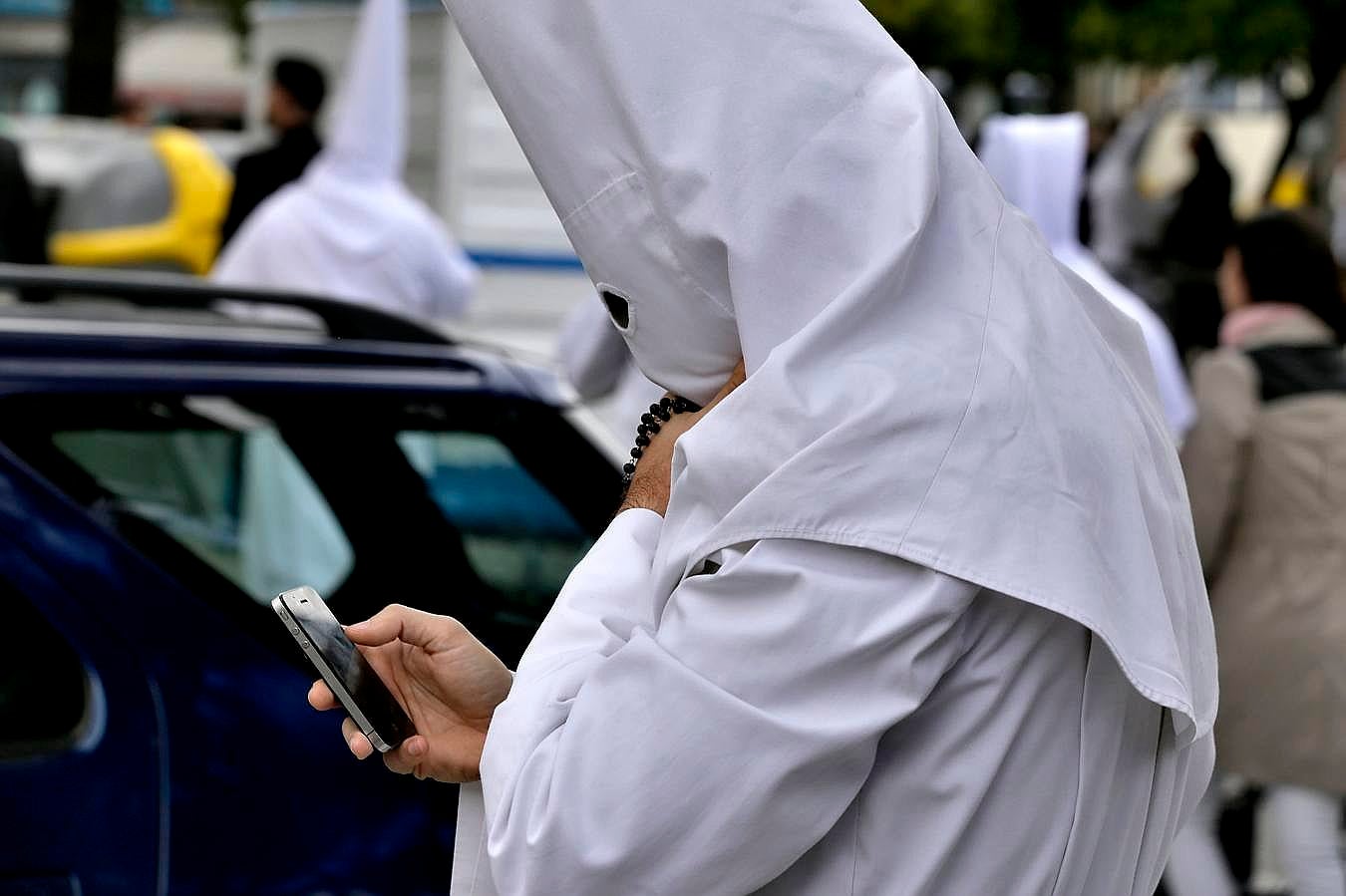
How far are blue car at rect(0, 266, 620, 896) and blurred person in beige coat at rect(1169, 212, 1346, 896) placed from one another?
1.81 meters

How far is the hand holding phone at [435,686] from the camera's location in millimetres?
1631

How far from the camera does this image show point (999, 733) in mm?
1452

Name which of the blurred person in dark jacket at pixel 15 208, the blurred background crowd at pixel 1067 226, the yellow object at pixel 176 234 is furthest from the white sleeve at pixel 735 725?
the yellow object at pixel 176 234

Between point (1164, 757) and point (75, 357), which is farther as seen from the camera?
point (75, 357)

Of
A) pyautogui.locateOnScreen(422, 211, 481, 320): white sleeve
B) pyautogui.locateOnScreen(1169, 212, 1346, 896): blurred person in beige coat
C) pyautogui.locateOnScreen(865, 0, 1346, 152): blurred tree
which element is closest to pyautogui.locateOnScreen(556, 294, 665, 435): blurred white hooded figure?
pyautogui.locateOnScreen(422, 211, 481, 320): white sleeve

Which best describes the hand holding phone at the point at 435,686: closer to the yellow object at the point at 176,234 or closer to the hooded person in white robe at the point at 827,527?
the hooded person in white robe at the point at 827,527

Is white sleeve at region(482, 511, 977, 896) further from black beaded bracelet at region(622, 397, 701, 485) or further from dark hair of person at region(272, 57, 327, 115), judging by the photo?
dark hair of person at region(272, 57, 327, 115)

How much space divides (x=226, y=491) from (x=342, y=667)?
1.70 metres

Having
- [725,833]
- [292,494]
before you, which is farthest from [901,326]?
[292,494]

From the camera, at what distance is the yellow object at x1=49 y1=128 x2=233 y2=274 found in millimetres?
11008

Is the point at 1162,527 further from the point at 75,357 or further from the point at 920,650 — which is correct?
the point at 75,357

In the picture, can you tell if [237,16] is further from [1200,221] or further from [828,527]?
[828,527]

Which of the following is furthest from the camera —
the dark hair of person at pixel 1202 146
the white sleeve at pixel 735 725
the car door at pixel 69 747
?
the dark hair of person at pixel 1202 146

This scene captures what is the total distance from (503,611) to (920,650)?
1.56 metres
